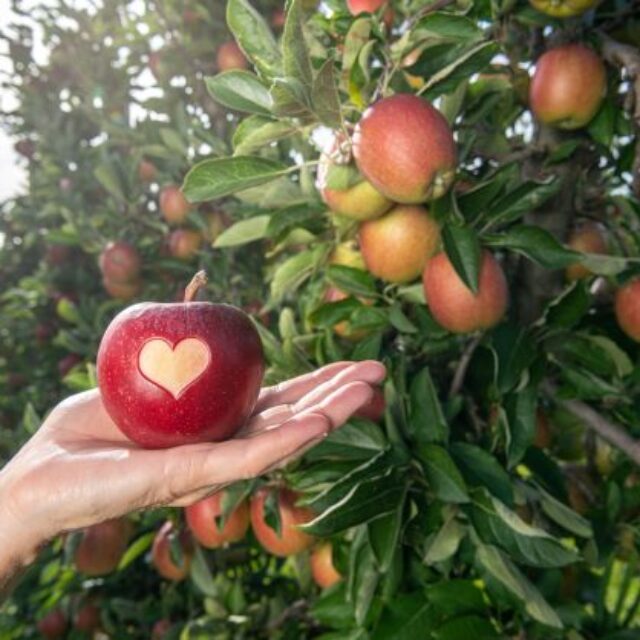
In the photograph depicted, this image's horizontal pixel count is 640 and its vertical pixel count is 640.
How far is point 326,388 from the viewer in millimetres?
876

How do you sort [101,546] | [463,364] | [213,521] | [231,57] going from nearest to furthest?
[463,364] → [213,521] → [101,546] → [231,57]

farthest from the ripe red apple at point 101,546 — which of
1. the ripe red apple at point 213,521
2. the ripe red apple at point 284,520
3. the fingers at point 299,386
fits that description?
the fingers at point 299,386

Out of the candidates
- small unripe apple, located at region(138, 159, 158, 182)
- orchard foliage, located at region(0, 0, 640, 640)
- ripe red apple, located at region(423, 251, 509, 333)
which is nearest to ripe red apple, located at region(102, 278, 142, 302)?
small unripe apple, located at region(138, 159, 158, 182)

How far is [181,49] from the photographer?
200 cm

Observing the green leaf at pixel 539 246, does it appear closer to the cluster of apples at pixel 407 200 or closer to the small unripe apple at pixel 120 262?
the cluster of apples at pixel 407 200

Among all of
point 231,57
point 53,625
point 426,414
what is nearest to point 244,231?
point 426,414

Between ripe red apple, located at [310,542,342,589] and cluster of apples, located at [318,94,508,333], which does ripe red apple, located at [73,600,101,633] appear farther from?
cluster of apples, located at [318,94,508,333]

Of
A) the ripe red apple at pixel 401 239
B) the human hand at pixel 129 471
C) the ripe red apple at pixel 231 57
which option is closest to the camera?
the human hand at pixel 129 471

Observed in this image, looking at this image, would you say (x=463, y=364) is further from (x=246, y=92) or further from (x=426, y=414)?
(x=246, y=92)

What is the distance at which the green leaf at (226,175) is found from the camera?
1.02m

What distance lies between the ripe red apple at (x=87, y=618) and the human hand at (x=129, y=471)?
131 centimetres

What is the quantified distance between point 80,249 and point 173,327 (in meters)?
1.86

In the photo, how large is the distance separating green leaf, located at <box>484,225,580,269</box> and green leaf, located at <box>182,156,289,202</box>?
14.1 inches

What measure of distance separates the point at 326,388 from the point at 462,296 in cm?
28
